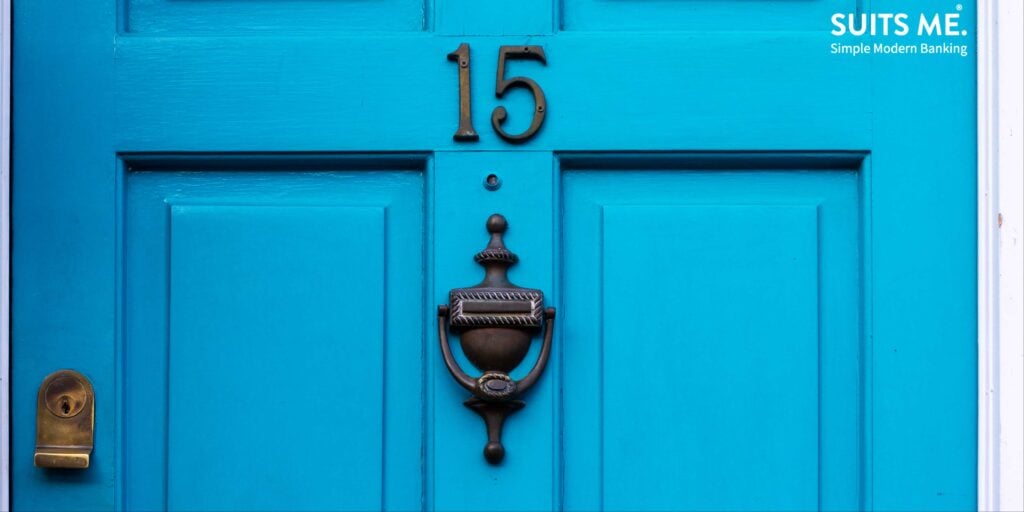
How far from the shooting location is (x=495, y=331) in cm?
113

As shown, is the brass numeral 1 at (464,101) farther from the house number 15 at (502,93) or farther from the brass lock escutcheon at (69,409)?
the brass lock escutcheon at (69,409)

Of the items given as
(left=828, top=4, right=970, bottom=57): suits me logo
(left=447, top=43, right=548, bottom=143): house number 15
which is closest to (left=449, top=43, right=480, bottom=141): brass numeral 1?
(left=447, top=43, right=548, bottom=143): house number 15

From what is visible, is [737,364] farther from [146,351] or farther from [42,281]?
[42,281]

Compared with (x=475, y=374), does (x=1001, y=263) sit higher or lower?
higher

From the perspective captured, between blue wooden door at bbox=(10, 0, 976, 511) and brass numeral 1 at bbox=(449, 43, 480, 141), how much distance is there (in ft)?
0.04

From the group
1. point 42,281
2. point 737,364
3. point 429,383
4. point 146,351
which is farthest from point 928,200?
point 42,281

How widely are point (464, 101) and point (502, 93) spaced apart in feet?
0.15

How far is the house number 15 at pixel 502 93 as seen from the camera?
1156 millimetres

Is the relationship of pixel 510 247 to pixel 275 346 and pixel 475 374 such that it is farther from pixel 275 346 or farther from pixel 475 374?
pixel 275 346

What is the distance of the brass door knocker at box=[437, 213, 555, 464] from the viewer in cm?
112

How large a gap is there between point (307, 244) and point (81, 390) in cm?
31

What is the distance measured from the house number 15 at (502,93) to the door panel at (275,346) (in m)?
0.07

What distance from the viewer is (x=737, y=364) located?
1150mm

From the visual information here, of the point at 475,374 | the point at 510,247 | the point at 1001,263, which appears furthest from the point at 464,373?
the point at 1001,263
